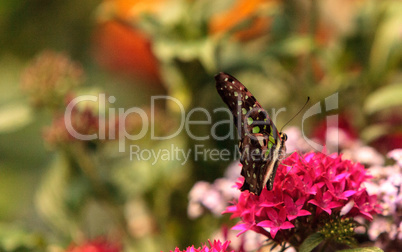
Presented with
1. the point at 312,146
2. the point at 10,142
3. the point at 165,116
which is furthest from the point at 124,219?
the point at 10,142

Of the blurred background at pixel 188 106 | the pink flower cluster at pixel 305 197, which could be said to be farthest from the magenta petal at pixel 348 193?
the blurred background at pixel 188 106

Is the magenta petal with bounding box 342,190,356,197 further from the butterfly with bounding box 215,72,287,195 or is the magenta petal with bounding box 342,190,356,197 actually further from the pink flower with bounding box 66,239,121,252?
the pink flower with bounding box 66,239,121,252

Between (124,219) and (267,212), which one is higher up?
(267,212)

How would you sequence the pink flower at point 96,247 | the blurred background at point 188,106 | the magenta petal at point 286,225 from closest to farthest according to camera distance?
the magenta petal at point 286,225
the pink flower at point 96,247
the blurred background at point 188,106

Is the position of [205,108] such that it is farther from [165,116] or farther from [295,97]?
[295,97]

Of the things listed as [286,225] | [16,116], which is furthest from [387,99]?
[16,116]

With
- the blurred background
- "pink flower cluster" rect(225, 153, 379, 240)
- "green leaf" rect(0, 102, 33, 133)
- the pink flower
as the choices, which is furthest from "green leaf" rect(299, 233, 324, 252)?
"green leaf" rect(0, 102, 33, 133)

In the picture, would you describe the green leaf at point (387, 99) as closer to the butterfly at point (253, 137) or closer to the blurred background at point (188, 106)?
the blurred background at point (188, 106)
